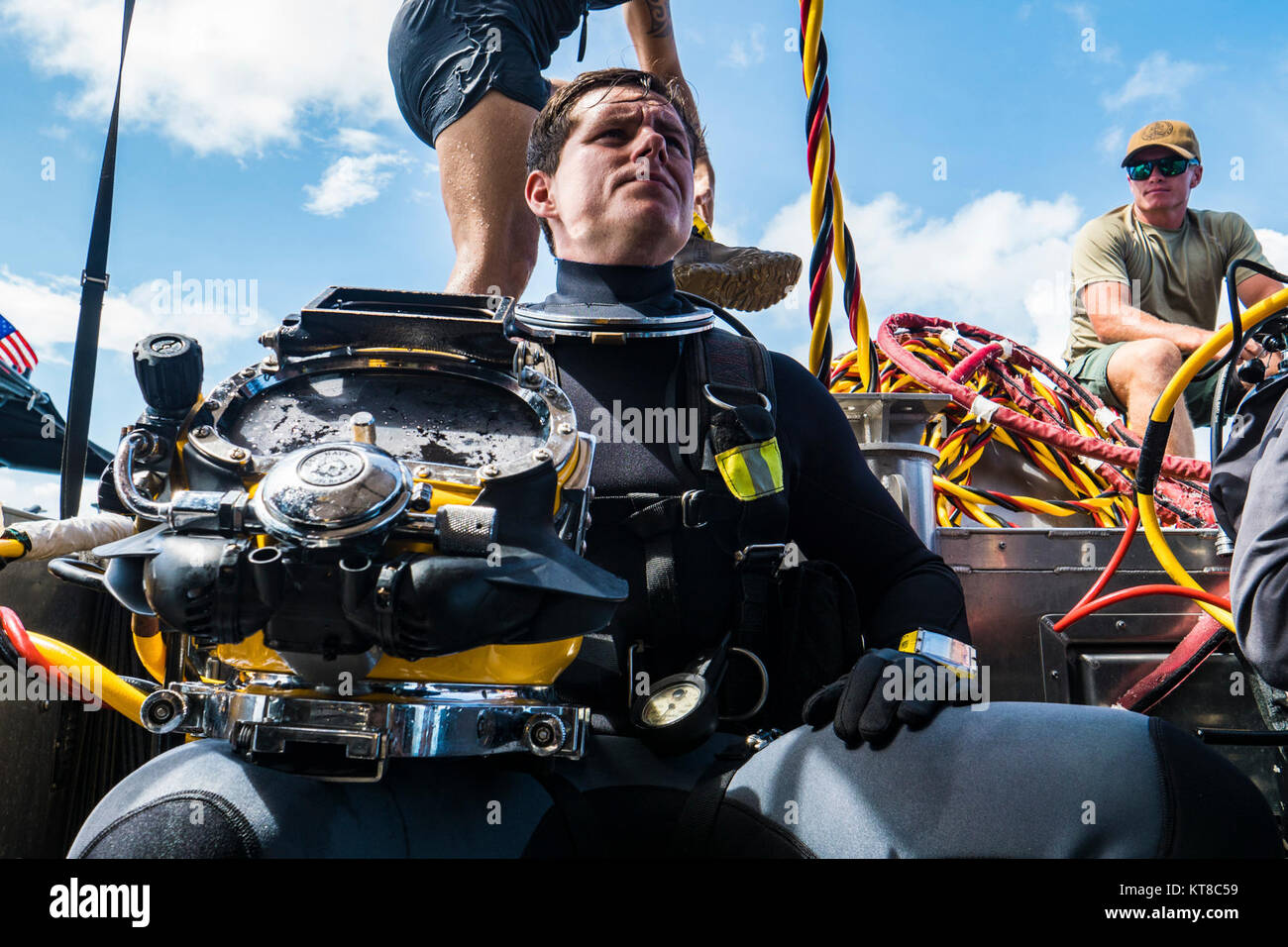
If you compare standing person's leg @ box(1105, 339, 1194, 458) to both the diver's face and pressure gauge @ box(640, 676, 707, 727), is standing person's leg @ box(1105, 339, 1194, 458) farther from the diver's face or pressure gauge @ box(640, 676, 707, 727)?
pressure gauge @ box(640, 676, 707, 727)

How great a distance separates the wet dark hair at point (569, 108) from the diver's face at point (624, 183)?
0.11 feet

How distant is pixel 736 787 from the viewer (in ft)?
3.57

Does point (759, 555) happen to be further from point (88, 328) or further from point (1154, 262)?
point (1154, 262)

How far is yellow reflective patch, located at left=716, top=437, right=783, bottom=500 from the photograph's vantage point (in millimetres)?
1311

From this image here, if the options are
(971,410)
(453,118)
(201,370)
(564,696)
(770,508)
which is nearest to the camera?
Answer: (201,370)

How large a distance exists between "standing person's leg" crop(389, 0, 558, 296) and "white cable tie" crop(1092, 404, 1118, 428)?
8.51ft

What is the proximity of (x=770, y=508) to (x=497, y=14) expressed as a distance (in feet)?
4.50

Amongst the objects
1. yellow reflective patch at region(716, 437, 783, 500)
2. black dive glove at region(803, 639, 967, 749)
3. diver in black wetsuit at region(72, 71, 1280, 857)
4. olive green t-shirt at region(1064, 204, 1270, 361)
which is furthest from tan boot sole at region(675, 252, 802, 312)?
olive green t-shirt at region(1064, 204, 1270, 361)

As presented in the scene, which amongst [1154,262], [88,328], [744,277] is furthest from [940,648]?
[1154,262]

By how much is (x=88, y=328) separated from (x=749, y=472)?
61.2 inches

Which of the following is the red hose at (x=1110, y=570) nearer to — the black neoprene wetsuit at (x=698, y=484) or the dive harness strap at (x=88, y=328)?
the black neoprene wetsuit at (x=698, y=484)
